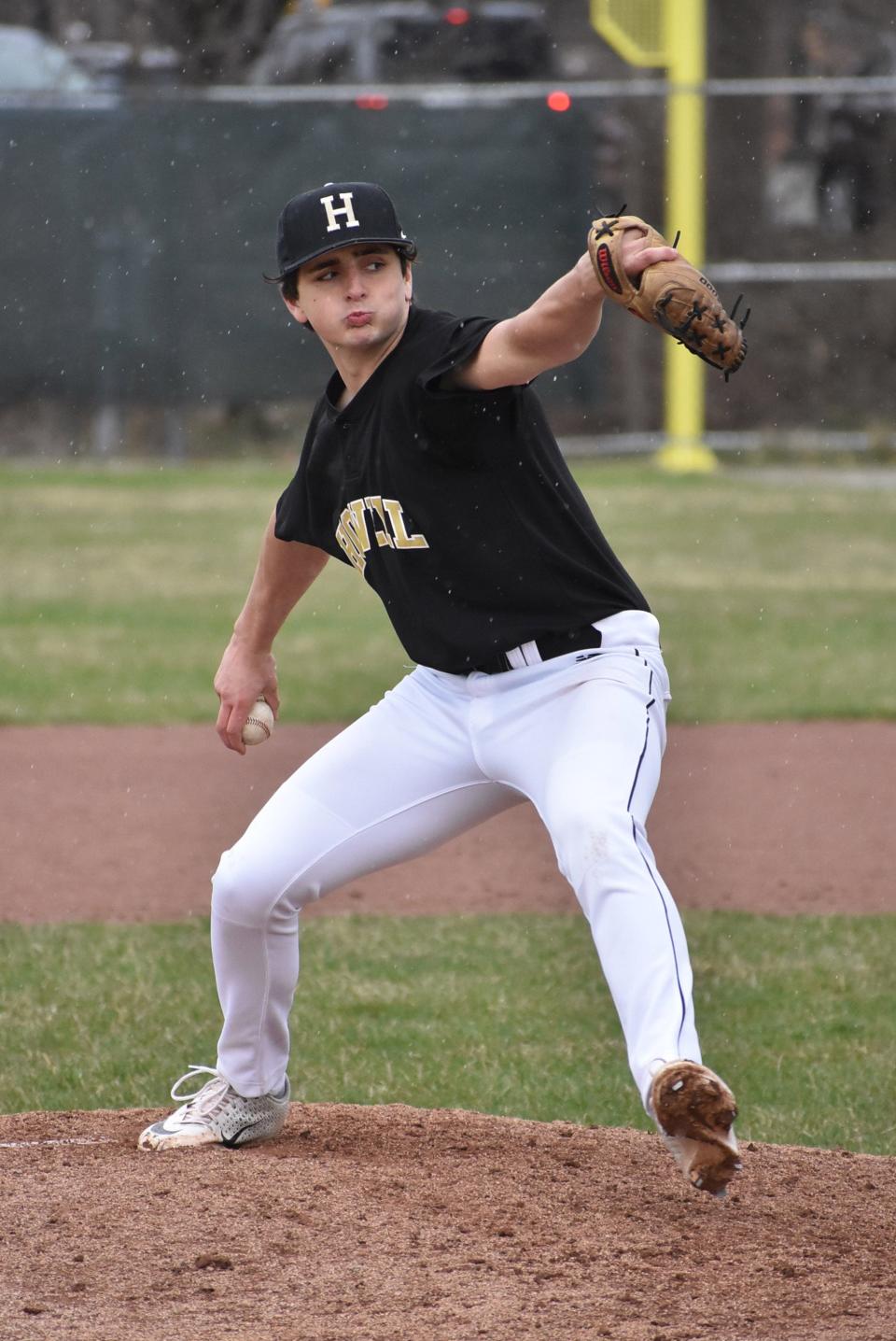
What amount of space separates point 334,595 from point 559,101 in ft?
16.5

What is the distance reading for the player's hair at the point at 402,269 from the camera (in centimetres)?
352

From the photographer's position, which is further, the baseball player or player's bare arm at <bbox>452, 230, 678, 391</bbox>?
the baseball player

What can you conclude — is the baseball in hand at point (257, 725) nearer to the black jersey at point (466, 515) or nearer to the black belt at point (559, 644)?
the black jersey at point (466, 515)

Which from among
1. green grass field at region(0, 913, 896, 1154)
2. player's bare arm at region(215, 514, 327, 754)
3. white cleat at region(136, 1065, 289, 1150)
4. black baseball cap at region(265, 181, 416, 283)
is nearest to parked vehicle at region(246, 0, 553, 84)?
green grass field at region(0, 913, 896, 1154)

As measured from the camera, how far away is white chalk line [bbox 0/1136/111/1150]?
148 inches

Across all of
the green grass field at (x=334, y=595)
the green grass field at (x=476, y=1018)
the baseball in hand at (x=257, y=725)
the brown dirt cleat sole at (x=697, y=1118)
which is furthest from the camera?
the green grass field at (x=334, y=595)

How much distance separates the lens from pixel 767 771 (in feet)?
24.8

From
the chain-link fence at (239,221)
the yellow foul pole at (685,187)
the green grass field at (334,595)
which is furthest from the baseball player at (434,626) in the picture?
the yellow foul pole at (685,187)

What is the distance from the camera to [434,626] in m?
3.43

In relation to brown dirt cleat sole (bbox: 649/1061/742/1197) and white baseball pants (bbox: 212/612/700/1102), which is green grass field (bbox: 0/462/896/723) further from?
brown dirt cleat sole (bbox: 649/1061/742/1197)

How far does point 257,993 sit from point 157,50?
1688 centimetres

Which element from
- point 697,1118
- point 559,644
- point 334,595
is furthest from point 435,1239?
point 334,595

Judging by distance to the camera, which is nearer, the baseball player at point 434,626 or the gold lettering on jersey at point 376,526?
the baseball player at point 434,626

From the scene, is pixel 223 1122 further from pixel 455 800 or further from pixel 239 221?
pixel 239 221
